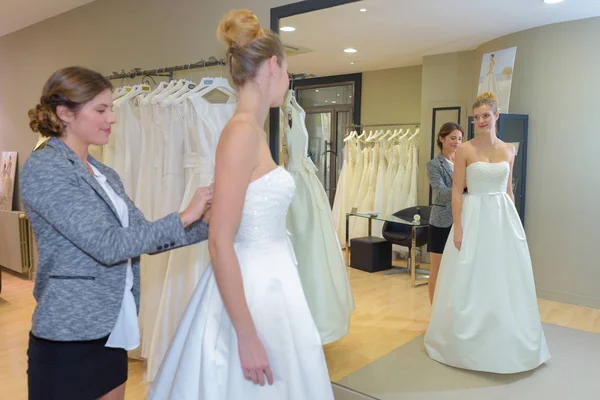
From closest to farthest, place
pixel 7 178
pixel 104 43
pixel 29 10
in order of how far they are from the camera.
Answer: pixel 104 43 → pixel 29 10 → pixel 7 178

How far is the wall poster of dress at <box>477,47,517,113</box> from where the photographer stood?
181 centimetres

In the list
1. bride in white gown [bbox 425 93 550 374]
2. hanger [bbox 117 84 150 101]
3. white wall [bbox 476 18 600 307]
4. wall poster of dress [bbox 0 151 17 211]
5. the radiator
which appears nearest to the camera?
white wall [bbox 476 18 600 307]

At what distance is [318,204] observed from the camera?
2332mm

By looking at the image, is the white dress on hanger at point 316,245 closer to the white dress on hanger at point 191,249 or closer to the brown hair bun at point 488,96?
the white dress on hanger at point 191,249

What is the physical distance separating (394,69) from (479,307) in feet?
3.80

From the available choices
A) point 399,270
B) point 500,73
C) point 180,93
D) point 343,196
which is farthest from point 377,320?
point 180,93

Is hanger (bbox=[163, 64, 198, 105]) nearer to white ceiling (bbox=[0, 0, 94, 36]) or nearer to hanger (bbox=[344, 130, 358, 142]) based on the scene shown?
hanger (bbox=[344, 130, 358, 142])

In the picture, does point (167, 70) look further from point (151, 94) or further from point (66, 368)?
point (66, 368)

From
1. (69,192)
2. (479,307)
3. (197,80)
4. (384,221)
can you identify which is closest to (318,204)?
(384,221)

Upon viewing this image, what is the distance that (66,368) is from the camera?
4.52 feet

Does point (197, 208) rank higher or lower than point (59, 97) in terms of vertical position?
lower

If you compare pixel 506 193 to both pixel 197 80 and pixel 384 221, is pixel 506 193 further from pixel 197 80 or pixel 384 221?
pixel 197 80

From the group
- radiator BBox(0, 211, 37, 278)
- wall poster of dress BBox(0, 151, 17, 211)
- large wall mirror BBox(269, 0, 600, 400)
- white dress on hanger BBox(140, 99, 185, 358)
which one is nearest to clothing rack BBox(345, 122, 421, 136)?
large wall mirror BBox(269, 0, 600, 400)

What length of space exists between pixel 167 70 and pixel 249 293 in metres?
1.92
